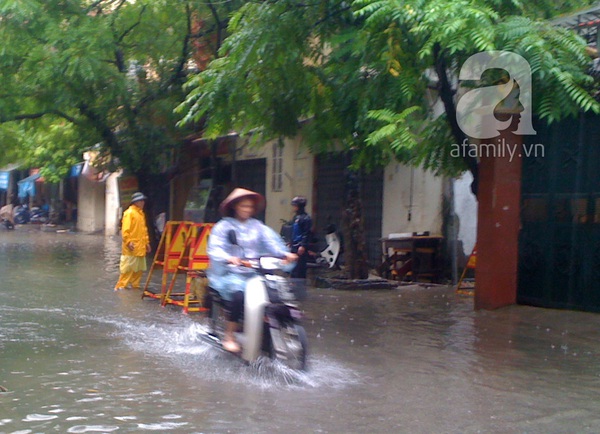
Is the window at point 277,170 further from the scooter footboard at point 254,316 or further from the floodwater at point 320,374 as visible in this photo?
the scooter footboard at point 254,316

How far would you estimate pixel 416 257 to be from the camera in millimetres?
13086

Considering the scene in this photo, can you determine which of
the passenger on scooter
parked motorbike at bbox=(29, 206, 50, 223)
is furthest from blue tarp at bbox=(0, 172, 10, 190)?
the passenger on scooter

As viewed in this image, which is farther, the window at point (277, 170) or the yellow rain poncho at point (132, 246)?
the window at point (277, 170)

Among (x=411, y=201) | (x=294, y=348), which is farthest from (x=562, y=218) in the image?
(x=411, y=201)

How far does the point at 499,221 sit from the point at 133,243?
5.82 meters

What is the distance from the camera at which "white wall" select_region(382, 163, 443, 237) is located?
45.4 feet

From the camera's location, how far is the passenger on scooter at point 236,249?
6609mm

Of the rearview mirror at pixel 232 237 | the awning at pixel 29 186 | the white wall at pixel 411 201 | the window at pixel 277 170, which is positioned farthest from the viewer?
the awning at pixel 29 186

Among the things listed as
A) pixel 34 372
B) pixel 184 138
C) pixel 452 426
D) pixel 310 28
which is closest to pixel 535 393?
pixel 452 426

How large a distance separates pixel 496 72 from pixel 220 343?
4.46 metres

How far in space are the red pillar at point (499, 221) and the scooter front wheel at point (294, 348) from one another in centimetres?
417

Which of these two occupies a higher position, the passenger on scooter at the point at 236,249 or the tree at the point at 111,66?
the tree at the point at 111,66

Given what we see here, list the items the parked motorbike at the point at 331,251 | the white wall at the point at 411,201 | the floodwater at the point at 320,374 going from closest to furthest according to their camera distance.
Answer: the floodwater at the point at 320,374
the white wall at the point at 411,201
the parked motorbike at the point at 331,251

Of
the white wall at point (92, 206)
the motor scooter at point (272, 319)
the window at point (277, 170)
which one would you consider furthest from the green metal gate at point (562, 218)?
the white wall at point (92, 206)
